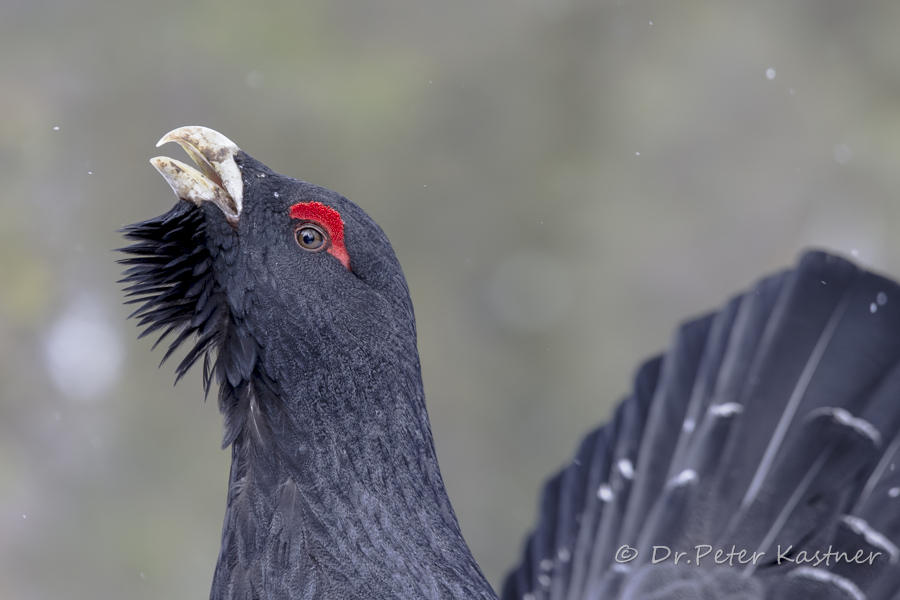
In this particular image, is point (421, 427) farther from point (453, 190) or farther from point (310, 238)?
point (453, 190)

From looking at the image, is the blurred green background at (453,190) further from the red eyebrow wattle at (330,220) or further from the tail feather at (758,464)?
the red eyebrow wattle at (330,220)

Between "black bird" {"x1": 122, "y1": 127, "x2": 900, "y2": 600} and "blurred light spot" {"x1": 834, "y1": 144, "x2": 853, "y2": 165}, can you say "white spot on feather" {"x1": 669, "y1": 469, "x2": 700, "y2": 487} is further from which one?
"blurred light spot" {"x1": 834, "y1": 144, "x2": 853, "y2": 165}

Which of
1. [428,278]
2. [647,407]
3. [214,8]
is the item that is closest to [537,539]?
[647,407]

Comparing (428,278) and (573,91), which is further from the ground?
(573,91)

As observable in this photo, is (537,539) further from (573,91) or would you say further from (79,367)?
(573,91)

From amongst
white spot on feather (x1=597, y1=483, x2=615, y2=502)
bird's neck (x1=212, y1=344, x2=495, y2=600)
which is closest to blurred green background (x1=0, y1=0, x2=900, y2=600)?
white spot on feather (x1=597, y1=483, x2=615, y2=502)

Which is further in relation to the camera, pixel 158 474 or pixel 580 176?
pixel 580 176

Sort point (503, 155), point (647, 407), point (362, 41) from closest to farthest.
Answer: point (647, 407), point (362, 41), point (503, 155)
